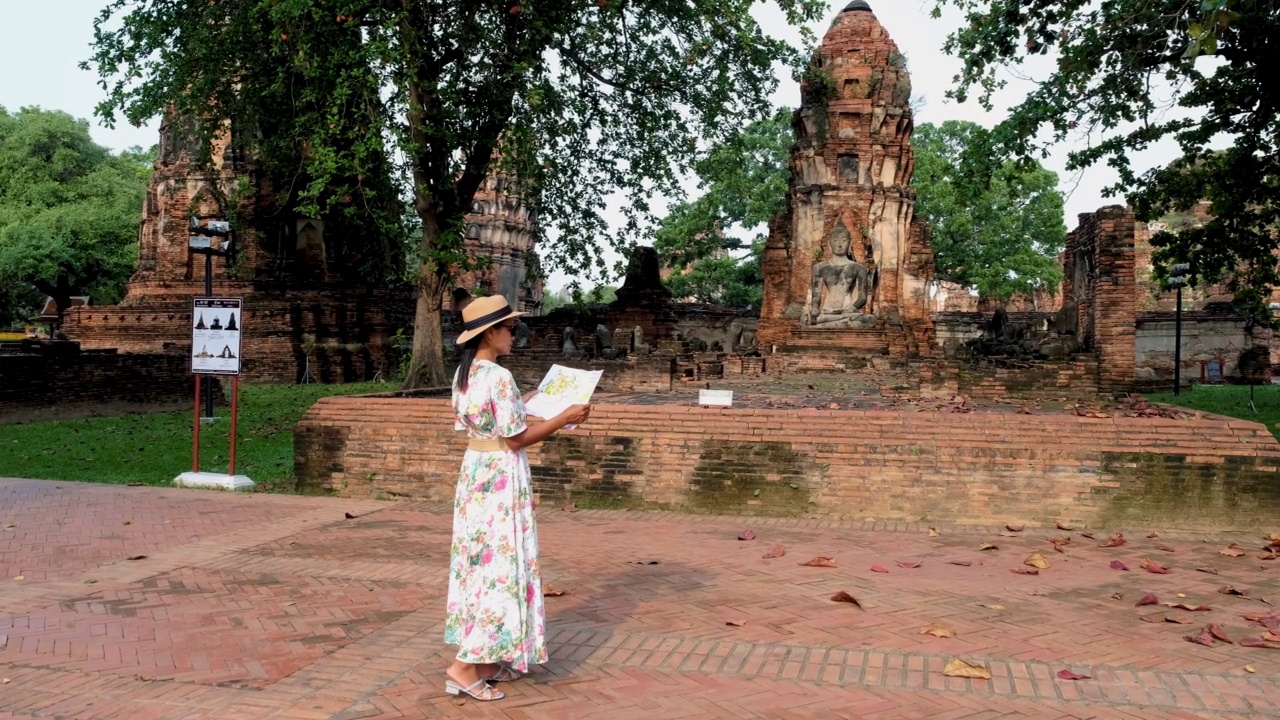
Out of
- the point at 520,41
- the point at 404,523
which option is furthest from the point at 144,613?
the point at 520,41

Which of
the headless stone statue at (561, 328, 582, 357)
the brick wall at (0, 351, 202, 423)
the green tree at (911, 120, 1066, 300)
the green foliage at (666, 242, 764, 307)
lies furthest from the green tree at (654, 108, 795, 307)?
the brick wall at (0, 351, 202, 423)

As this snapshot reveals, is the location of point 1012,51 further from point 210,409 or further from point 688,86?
point 210,409

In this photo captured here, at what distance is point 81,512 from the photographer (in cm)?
886

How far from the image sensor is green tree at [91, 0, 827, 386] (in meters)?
13.1

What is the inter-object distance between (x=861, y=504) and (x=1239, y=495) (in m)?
2.67

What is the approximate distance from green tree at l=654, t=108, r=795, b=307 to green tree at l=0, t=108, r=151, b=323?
19146mm

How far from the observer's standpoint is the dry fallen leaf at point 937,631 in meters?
5.09

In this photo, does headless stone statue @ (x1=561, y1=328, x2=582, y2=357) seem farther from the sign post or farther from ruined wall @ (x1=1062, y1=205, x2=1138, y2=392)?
the sign post

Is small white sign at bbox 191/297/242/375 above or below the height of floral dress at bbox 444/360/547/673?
above

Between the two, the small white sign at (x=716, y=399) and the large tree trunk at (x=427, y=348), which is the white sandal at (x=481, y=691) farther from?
the large tree trunk at (x=427, y=348)

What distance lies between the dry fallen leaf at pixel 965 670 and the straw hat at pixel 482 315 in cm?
241

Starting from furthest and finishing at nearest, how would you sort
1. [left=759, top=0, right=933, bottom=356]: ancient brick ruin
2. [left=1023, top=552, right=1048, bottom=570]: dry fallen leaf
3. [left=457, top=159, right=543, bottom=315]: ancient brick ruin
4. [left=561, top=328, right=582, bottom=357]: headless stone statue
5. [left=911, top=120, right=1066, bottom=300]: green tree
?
[left=457, top=159, right=543, bottom=315]: ancient brick ruin
[left=911, top=120, right=1066, bottom=300]: green tree
[left=759, top=0, right=933, bottom=356]: ancient brick ruin
[left=561, top=328, right=582, bottom=357]: headless stone statue
[left=1023, top=552, right=1048, bottom=570]: dry fallen leaf

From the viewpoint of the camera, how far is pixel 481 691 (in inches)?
168

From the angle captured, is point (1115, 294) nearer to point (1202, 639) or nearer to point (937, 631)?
point (1202, 639)
